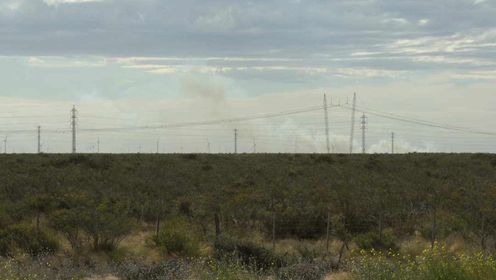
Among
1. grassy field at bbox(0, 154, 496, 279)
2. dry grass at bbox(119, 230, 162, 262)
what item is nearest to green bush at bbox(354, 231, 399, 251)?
grassy field at bbox(0, 154, 496, 279)

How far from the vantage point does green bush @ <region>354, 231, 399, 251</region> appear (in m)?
18.7

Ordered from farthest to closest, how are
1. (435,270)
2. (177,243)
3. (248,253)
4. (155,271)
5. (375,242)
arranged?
(375,242), (177,243), (248,253), (155,271), (435,270)

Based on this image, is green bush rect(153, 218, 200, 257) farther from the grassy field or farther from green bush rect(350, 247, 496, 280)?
green bush rect(350, 247, 496, 280)

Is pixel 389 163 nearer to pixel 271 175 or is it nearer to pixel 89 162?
pixel 271 175

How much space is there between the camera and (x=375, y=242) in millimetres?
18781

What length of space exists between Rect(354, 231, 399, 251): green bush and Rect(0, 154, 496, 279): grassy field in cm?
4

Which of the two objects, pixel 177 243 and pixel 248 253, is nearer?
pixel 248 253

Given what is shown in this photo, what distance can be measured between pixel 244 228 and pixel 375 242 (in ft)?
16.6

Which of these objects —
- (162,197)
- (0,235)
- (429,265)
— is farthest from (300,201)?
(429,265)

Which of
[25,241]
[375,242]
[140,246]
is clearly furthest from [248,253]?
[25,241]

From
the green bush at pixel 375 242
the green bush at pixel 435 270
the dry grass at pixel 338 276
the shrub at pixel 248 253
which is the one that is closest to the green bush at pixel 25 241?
the shrub at pixel 248 253

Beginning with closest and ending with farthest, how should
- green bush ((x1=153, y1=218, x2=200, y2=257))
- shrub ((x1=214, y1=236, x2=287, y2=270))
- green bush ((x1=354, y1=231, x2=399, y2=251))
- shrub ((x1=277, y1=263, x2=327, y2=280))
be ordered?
shrub ((x1=277, y1=263, x2=327, y2=280))
shrub ((x1=214, y1=236, x2=287, y2=270))
green bush ((x1=153, y1=218, x2=200, y2=257))
green bush ((x1=354, y1=231, x2=399, y2=251))

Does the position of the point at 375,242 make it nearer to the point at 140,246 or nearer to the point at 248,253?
the point at 248,253

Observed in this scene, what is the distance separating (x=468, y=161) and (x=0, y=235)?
2040 inches
